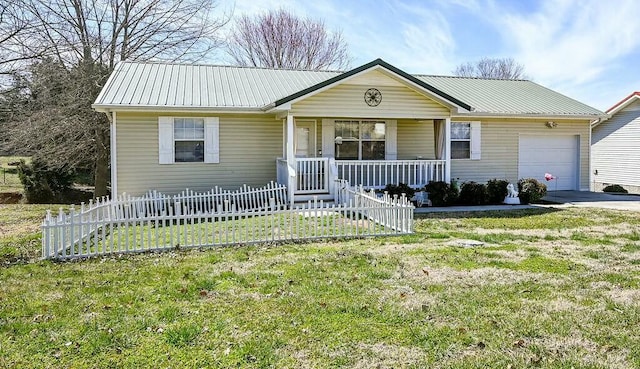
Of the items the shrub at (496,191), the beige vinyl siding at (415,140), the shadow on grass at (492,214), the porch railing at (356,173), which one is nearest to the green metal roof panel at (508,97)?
the beige vinyl siding at (415,140)

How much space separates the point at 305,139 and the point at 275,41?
18.9 metres

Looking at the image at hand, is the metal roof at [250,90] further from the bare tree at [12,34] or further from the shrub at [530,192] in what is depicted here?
the shrub at [530,192]

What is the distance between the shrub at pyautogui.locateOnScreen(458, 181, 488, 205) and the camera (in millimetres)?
13602

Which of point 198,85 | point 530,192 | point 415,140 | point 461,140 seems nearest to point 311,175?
point 415,140

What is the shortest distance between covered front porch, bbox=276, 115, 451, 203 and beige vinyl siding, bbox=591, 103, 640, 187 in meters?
9.66

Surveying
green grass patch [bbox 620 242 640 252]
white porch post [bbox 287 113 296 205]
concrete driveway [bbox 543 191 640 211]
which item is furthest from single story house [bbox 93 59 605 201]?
green grass patch [bbox 620 242 640 252]

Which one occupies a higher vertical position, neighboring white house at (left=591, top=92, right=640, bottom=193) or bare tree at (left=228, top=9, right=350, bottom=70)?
bare tree at (left=228, top=9, right=350, bottom=70)

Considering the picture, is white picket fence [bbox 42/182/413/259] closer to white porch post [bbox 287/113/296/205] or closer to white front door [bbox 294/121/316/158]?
white porch post [bbox 287/113/296/205]

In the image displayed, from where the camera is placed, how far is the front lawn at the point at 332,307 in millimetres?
3580

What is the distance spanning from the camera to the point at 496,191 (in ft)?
45.3

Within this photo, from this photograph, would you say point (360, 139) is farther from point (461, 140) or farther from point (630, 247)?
point (630, 247)

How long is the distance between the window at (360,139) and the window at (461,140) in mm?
2411

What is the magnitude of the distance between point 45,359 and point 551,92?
1943cm

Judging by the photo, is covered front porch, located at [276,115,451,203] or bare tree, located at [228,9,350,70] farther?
bare tree, located at [228,9,350,70]
